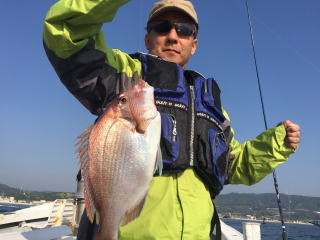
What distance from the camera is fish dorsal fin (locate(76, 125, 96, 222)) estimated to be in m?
1.77

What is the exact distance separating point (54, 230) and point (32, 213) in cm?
704

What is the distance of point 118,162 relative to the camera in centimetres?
179

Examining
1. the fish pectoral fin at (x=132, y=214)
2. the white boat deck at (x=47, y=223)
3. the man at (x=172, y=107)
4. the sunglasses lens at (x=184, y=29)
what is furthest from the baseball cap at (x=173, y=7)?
the white boat deck at (x=47, y=223)

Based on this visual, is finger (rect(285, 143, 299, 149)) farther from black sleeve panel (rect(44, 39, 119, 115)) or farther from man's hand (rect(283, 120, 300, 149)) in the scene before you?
black sleeve panel (rect(44, 39, 119, 115))

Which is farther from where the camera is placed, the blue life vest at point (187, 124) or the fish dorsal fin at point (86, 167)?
the blue life vest at point (187, 124)

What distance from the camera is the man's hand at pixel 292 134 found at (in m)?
2.92

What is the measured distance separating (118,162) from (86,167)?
196 millimetres

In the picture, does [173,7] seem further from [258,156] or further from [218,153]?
[258,156]

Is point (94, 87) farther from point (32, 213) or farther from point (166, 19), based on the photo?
point (32, 213)

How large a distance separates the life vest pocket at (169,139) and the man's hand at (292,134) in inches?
49.3

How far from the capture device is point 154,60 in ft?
8.66

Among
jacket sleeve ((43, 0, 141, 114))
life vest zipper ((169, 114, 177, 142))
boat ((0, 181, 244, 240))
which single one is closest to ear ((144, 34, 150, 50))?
jacket sleeve ((43, 0, 141, 114))

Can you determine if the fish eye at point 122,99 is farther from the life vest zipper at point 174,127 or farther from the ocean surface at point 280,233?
the ocean surface at point 280,233

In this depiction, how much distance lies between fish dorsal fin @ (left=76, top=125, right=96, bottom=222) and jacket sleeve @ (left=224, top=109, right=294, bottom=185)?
1.75 metres
